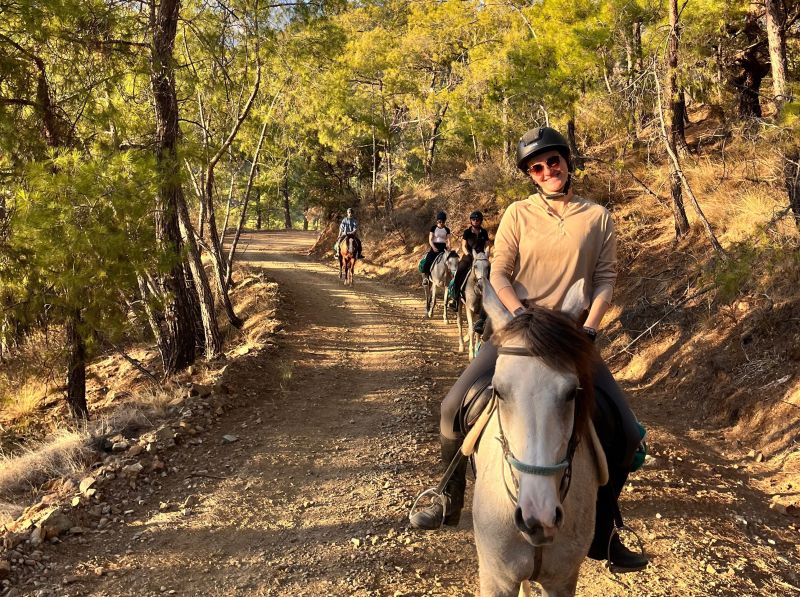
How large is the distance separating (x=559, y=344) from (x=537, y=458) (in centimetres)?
49

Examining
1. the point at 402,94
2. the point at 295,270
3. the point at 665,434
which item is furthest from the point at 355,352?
the point at 402,94

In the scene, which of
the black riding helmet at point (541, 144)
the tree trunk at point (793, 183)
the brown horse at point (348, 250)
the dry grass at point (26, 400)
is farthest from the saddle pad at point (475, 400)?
the brown horse at point (348, 250)

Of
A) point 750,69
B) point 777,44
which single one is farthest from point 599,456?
point 750,69

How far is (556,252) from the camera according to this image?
10.7 feet

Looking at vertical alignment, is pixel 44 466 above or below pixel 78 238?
below

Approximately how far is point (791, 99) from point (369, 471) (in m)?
7.96

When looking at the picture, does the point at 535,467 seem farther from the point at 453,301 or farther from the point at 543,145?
the point at 453,301

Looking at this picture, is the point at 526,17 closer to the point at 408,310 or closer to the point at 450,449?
the point at 408,310

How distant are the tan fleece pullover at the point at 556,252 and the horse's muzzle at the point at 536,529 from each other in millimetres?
1368

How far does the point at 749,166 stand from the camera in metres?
12.8

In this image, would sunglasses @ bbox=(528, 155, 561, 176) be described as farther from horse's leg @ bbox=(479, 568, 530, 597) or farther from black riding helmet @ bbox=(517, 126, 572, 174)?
horse's leg @ bbox=(479, 568, 530, 597)

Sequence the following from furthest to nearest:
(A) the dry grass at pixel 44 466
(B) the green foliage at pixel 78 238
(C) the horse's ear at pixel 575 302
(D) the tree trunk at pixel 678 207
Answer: (D) the tree trunk at pixel 678 207, (B) the green foliage at pixel 78 238, (A) the dry grass at pixel 44 466, (C) the horse's ear at pixel 575 302

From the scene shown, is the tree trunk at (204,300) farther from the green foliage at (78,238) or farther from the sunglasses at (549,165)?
the sunglasses at (549,165)

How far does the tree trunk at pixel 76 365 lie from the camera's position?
360 inches
